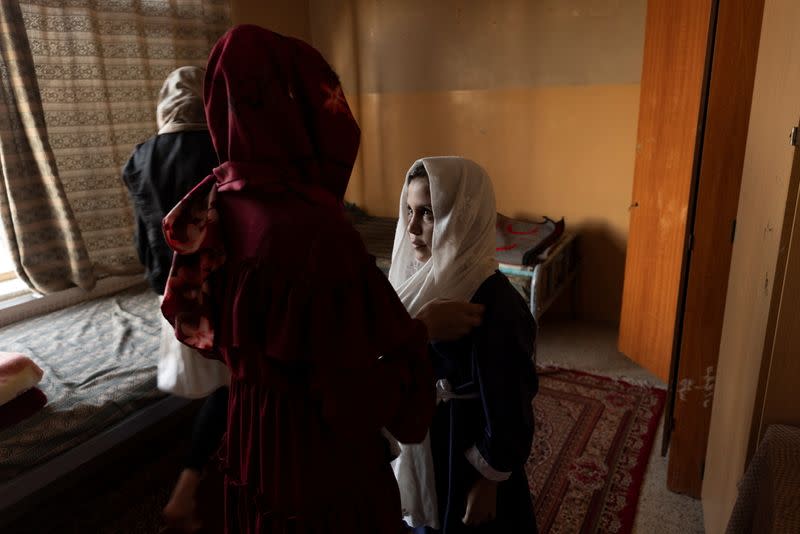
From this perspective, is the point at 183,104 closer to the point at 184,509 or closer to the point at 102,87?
the point at 102,87

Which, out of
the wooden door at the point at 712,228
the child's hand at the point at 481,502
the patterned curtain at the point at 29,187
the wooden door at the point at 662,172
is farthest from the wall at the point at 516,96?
the child's hand at the point at 481,502

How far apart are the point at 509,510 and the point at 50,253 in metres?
2.51

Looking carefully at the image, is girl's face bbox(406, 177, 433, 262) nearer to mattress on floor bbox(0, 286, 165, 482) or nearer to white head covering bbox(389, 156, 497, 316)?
white head covering bbox(389, 156, 497, 316)

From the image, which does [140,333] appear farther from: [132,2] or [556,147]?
[556,147]

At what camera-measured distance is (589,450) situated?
233 cm

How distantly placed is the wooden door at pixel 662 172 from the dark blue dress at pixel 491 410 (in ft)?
4.49

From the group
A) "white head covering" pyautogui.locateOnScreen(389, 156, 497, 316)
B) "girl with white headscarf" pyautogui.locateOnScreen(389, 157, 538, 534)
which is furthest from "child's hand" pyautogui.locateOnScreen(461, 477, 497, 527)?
"white head covering" pyautogui.locateOnScreen(389, 156, 497, 316)

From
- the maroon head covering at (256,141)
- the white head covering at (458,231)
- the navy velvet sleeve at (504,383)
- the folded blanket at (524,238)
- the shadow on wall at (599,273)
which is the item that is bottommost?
the shadow on wall at (599,273)

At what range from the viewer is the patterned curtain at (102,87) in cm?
264

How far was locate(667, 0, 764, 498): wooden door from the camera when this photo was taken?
1607mm

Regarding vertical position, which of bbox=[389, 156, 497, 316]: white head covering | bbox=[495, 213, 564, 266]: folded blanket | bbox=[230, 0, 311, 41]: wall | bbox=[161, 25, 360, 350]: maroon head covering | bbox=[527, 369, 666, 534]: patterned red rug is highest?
bbox=[230, 0, 311, 41]: wall

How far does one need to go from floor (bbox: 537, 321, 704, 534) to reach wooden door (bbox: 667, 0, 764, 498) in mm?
104

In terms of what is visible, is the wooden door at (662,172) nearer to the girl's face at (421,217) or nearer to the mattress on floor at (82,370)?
the girl's face at (421,217)

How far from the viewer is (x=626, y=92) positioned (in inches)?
127
